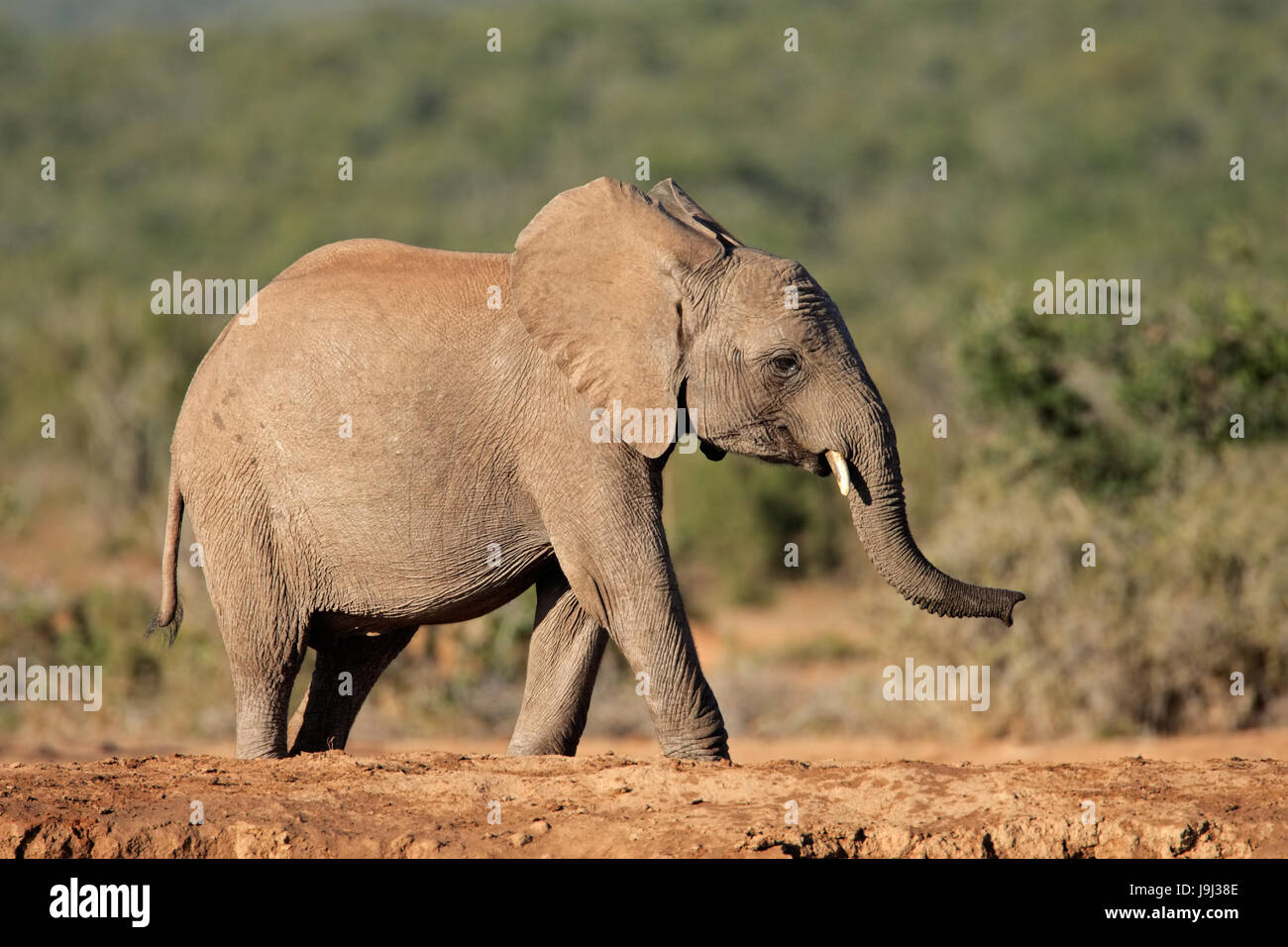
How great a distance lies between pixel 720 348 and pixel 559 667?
1.86m

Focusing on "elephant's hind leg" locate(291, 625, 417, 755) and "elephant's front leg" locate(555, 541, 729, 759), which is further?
"elephant's hind leg" locate(291, 625, 417, 755)

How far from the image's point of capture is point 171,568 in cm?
861

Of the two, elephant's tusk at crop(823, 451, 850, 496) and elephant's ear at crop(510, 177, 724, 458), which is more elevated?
elephant's ear at crop(510, 177, 724, 458)

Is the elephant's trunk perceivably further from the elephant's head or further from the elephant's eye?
the elephant's eye

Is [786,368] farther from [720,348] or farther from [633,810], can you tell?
[633,810]

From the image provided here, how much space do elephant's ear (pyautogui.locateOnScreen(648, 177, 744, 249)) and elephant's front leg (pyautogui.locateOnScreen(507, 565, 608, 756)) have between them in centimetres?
179

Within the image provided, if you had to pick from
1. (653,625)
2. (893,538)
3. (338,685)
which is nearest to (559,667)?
(653,625)

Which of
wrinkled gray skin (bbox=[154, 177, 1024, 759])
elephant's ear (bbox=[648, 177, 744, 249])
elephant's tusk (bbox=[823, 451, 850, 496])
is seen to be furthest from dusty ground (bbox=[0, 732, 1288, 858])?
elephant's ear (bbox=[648, 177, 744, 249])

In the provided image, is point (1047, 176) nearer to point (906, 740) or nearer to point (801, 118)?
point (801, 118)

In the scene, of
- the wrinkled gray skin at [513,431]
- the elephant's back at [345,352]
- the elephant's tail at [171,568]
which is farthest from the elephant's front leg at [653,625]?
Result: the elephant's tail at [171,568]

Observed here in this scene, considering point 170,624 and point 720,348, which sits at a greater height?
point 720,348

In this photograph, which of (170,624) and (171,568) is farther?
(170,624)

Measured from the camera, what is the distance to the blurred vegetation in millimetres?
14711

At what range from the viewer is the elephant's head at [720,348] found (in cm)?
738
